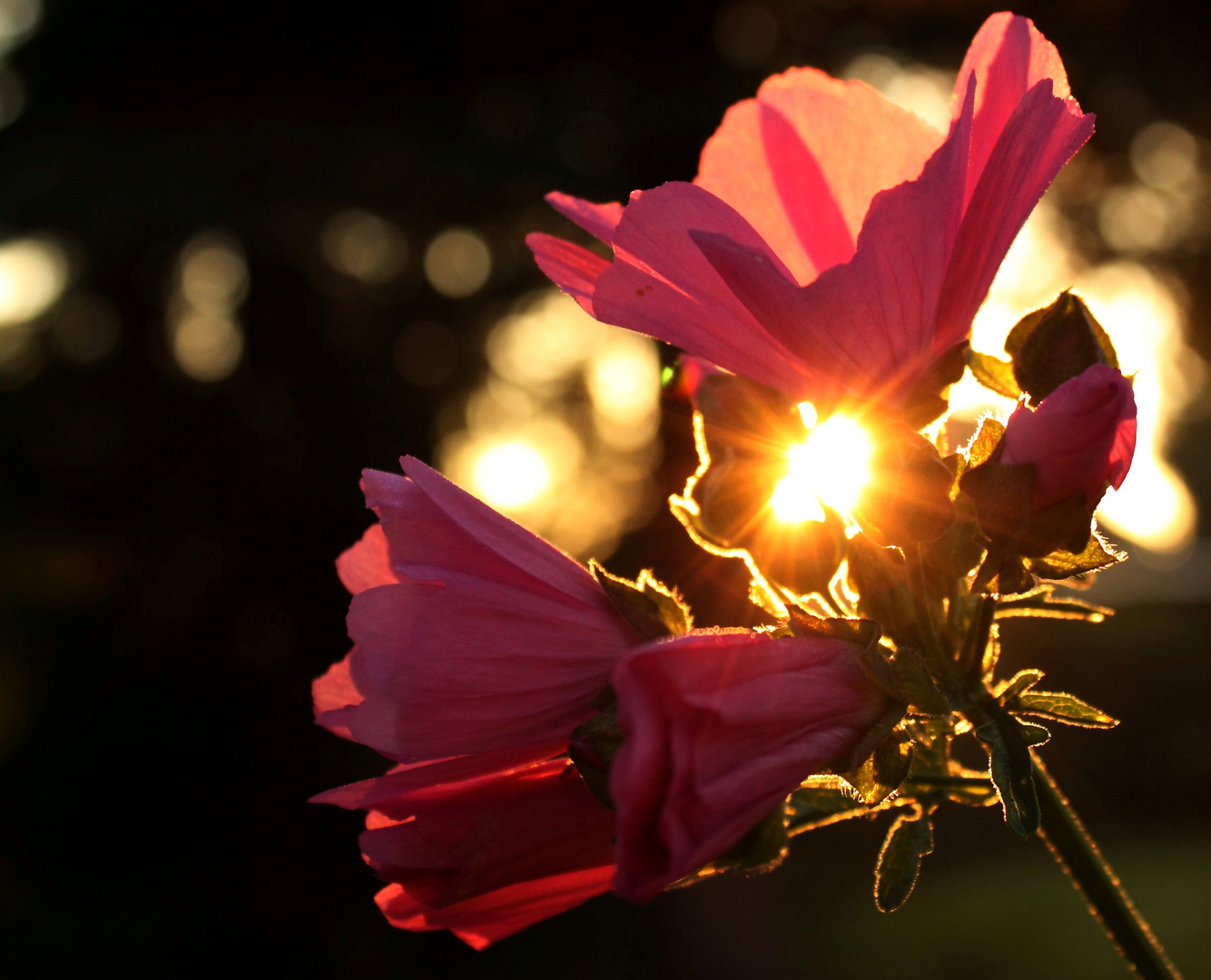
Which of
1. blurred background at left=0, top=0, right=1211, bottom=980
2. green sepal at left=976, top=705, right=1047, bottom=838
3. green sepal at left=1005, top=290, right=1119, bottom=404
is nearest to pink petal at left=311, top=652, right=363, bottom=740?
green sepal at left=976, top=705, right=1047, bottom=838

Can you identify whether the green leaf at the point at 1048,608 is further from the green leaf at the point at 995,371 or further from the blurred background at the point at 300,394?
the blurred background at the point at 300,394

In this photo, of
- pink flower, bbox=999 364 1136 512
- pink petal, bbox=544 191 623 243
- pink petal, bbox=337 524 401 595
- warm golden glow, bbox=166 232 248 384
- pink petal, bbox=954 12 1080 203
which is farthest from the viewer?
warm golden glow, bbox=166 232 248 384

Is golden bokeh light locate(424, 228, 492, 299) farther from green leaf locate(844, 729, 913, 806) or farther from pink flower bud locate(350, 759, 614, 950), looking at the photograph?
green leaf locate(844, 729, 913, 806)

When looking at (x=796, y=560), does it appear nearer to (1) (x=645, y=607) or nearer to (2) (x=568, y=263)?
(1) (x=645, y=607)

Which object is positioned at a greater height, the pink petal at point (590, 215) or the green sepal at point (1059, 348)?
the green sepal at point (1059, 348)

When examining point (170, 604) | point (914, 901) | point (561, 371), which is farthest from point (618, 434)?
point (914, 901)

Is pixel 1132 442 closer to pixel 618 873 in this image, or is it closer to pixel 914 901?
pixel 618 873

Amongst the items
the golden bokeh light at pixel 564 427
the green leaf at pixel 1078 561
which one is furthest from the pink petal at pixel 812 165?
the golden bokeh light at pixel 564 427
